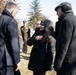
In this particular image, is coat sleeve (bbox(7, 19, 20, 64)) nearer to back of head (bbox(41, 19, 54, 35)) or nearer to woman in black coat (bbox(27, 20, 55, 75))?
woman in black coat (bbox(27, 20, 55, 75))

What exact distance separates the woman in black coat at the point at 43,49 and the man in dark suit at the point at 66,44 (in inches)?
27.2

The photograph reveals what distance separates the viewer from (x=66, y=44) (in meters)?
5.57

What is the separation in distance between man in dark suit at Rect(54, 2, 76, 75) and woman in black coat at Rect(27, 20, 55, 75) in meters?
0.69

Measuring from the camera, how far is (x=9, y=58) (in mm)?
6172

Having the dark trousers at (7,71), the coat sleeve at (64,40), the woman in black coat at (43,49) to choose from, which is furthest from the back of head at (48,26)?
the dark trousers at (7,71)

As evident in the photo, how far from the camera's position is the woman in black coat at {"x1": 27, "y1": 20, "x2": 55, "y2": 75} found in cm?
657

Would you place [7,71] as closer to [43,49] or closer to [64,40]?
[43,49]

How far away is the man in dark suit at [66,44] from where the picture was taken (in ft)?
18.4

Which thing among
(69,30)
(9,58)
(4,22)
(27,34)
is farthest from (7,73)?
(27,34)

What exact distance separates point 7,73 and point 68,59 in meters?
1.35

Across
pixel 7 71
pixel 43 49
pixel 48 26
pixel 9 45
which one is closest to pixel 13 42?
pixel 9 45

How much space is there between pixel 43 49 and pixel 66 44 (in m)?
1.12

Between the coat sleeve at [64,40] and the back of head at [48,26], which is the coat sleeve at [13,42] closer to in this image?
the back of head at [48,26]

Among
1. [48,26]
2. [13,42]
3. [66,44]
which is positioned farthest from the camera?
[48,26]
